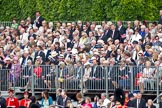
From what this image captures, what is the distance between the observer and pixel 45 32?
4597cm

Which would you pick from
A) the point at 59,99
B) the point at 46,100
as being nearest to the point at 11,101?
the point at 46,100

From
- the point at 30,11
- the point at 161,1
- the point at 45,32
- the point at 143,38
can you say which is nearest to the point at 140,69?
the point at 143,38

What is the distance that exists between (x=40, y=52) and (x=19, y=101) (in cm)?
338

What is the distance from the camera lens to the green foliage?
49188mm

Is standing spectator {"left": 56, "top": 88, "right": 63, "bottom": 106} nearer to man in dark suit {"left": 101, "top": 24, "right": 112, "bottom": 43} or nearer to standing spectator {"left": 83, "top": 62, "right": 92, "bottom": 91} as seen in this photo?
standing spectator {"left": 83, "top": 62, "right": 92, "bottom": 91}

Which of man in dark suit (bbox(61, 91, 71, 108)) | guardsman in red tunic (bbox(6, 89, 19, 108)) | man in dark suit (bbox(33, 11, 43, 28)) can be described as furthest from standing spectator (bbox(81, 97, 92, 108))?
man in dark suit (bbox(33, 11, 43, 28))

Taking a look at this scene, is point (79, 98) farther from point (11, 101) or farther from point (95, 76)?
point (11, 101)

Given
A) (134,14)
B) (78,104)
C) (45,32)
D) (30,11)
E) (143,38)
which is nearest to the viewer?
(78,104)

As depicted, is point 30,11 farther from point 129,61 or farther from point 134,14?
point 129,61

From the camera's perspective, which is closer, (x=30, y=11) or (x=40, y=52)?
(x=40, y=52)

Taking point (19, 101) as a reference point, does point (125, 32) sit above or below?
above

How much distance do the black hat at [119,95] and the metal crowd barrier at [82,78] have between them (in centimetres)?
114

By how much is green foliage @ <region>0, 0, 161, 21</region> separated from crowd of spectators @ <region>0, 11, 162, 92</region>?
3256 millimetres

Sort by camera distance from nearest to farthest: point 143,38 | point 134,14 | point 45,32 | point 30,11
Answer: point 143,38 < point 45,32 < point 134,14 < point 30,11
